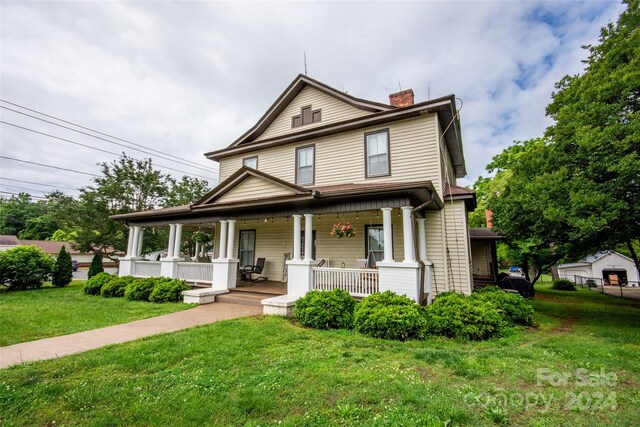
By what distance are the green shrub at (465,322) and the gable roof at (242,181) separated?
4.63 metres

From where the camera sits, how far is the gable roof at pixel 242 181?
877 cm

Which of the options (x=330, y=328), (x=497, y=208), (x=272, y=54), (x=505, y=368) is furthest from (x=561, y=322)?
(x=272, y=54)

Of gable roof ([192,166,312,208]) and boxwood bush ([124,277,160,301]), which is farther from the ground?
gable roof ([192,166,312,208])

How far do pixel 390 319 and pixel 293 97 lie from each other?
1015 centimetres

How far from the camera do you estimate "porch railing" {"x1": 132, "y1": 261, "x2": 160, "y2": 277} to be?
1197 cm

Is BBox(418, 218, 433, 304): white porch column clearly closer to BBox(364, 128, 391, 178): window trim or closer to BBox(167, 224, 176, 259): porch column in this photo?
BBox(364, 128, 391, 178): window trim

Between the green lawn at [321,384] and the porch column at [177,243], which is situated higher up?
the porch column at [177,243]

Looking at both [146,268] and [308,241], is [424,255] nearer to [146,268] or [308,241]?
[308,241]

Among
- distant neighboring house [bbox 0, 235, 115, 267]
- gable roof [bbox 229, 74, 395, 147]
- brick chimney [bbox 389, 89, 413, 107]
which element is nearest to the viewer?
gable roof [bbox 229, 74, 395, 147]

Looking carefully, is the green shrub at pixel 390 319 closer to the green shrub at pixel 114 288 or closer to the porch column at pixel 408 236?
the porch column at pixel 408 236

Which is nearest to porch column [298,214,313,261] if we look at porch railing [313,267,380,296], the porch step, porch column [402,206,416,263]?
porch railing [313,267,380,296]

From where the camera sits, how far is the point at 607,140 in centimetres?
684

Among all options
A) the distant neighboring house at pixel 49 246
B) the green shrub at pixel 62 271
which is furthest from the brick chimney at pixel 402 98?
the distant neighboring house at pixel 49 246

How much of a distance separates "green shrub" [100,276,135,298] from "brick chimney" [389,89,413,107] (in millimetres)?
12506
